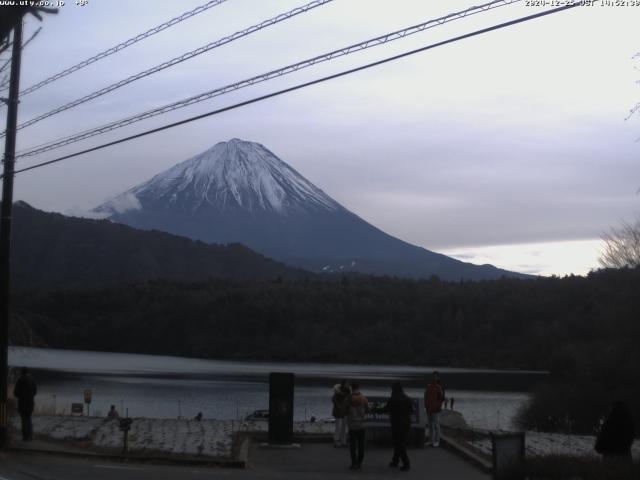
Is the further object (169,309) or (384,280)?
(384,280)

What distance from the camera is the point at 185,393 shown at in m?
64.2

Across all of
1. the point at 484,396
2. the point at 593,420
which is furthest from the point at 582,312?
the point at 593,420

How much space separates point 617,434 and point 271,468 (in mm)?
6216

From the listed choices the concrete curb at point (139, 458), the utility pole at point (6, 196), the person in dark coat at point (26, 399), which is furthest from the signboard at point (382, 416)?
the utility pole at point (6, 196)

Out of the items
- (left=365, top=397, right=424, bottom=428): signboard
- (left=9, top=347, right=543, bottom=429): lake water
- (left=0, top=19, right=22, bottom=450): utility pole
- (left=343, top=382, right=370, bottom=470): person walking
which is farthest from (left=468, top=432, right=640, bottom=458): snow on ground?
(left=9, top=347, right=543, bottom=429): lake water

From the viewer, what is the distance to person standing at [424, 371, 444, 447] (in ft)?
63.8

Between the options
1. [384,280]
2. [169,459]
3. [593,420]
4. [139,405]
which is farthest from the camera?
[384,280]

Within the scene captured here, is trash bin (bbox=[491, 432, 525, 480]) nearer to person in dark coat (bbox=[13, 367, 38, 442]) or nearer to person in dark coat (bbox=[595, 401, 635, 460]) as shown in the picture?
person in dark coat (bbox=[595, 401, 635, 460])

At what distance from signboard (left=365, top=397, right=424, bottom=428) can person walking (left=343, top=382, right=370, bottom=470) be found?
10.0 ft

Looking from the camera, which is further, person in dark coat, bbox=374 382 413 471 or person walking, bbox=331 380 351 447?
person walking, bbox=331 380 351 447

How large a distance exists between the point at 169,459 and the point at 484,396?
174ft

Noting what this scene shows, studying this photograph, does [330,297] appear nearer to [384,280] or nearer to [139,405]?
[384,280]

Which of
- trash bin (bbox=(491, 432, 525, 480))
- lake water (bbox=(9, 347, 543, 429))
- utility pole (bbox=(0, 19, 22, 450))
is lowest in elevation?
lake water (bbox=(9, 347, 543, 429))

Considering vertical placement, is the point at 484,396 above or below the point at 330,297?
below
